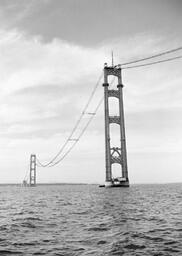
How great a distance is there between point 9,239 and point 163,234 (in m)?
5.33

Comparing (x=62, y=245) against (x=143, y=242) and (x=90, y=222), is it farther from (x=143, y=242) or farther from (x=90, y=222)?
(x=90, y=222)

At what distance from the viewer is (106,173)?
69.4 m

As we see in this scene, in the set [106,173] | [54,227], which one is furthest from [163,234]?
[106,173]

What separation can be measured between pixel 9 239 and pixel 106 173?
58.1 metres

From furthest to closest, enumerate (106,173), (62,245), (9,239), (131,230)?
(106,173) < (131,230) < (9,239) < (62,245)

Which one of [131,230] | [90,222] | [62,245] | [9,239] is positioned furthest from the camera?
[90,222]

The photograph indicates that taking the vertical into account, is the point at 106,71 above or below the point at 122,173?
above

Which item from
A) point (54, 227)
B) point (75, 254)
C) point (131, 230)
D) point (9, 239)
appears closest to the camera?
point (75, 254)

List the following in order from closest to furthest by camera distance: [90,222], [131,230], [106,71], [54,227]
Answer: [131,230]
[54,227]
[90,222]
[106,71]

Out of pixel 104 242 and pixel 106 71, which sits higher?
pixel 106 71

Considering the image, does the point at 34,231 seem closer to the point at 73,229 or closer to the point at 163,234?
the point at 73,229

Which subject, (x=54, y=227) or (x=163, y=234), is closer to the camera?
(x=163, y=234)

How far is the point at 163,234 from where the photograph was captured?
475 inches

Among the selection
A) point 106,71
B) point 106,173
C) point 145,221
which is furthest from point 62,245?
point 106,71
